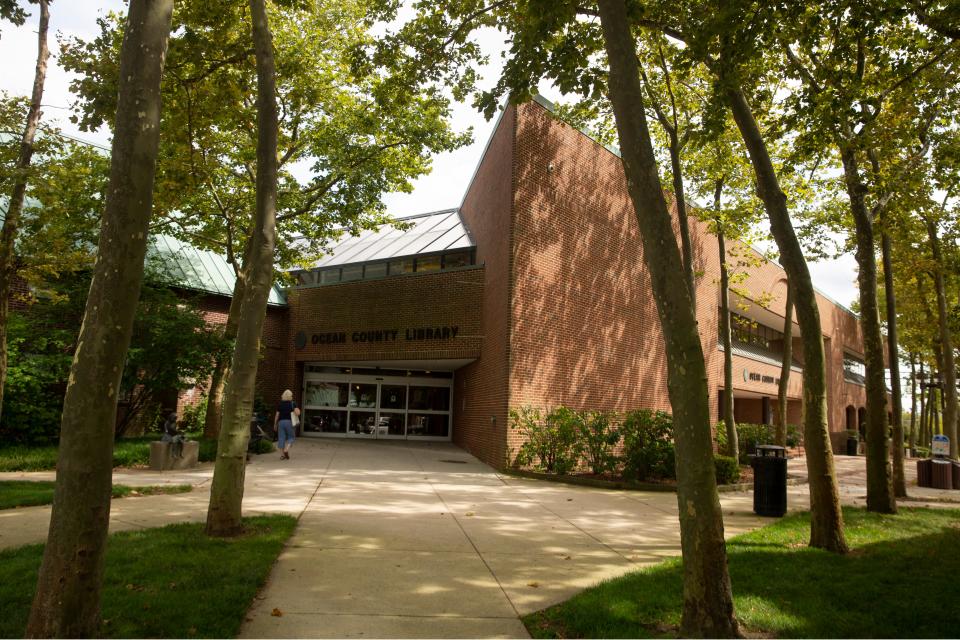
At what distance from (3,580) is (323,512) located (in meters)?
4.31

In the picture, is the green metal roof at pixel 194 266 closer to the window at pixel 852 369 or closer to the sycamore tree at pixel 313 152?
the sycamore tree at pixel 313 152

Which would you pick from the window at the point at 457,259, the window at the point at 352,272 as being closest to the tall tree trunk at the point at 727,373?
the window at the point at 457,259

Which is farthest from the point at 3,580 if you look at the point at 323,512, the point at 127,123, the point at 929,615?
the point at 929,615

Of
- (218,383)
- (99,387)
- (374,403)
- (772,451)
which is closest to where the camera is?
(99,387)

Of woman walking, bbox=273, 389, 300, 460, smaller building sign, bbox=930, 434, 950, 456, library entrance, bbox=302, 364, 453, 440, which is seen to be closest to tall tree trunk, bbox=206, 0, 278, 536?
woman walking, bbox=273, 389, 300, 460

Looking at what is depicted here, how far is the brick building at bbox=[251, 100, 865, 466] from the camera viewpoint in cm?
1666

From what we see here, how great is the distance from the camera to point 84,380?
11.8 ft

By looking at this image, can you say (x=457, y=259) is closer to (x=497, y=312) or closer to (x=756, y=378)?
(x=497, y=312)

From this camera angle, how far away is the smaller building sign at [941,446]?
61.3 feet

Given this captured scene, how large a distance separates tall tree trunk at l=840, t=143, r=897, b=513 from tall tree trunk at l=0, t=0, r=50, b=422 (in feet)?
43.6

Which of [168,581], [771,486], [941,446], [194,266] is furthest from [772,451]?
[194,266]

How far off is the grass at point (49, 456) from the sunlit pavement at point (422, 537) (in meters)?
0.72

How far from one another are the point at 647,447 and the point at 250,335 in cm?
980

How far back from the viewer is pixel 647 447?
45.9ft
